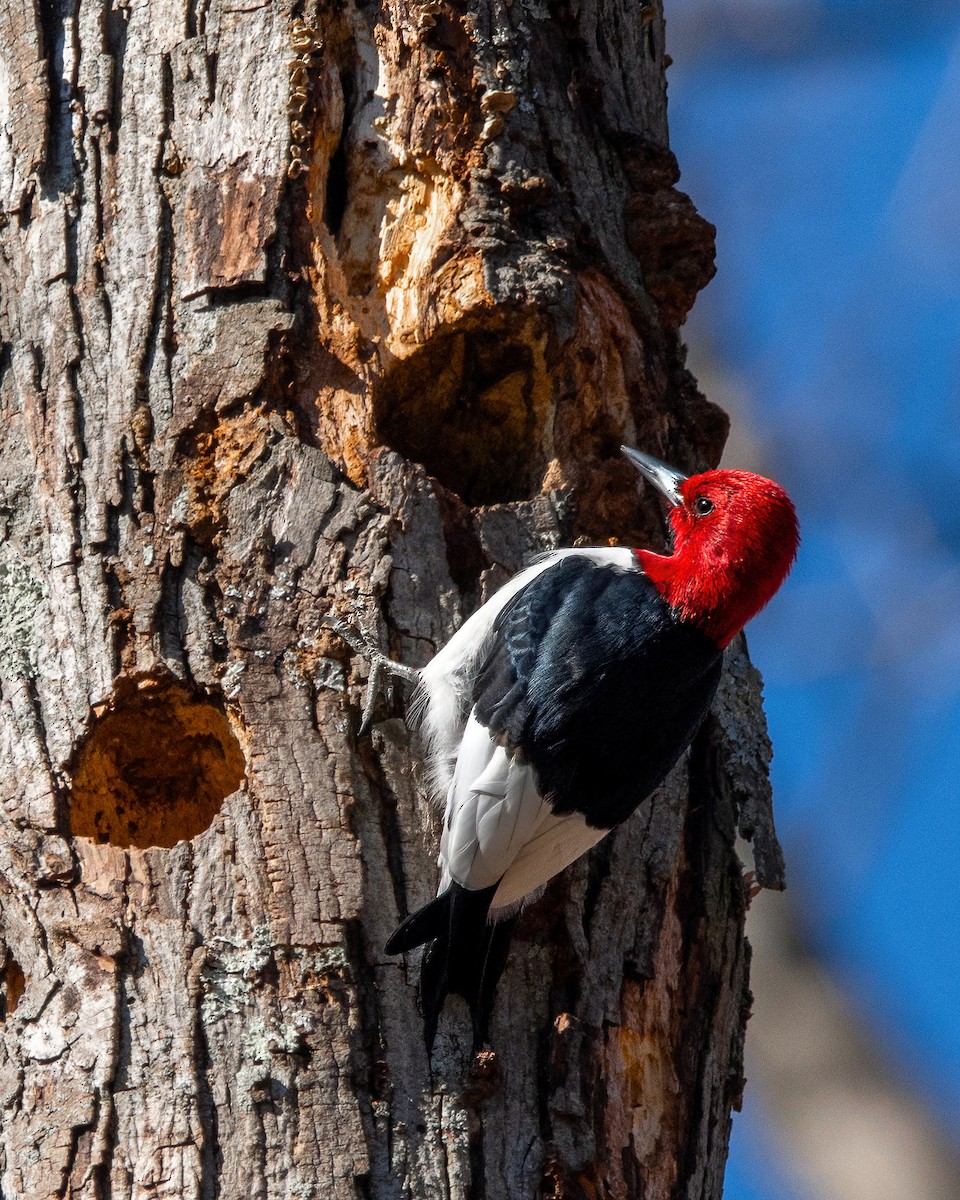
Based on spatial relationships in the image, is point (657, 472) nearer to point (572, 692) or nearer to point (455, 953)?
point (572, 692)

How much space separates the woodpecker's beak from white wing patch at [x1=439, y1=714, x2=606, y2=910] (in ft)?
2.31

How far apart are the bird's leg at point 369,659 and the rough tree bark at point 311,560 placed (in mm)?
28

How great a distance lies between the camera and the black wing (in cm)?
290

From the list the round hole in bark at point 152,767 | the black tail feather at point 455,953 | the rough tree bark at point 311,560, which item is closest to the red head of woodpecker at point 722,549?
the rough tree bark at point 311,560

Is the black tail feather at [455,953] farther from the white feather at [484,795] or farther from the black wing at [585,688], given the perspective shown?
the black wing at [585,688]

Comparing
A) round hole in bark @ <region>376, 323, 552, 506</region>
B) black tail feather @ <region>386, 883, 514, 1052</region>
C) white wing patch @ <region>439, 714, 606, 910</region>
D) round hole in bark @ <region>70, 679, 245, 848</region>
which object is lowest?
black tail feather @ <region>386, 883, 514, 1052</region>

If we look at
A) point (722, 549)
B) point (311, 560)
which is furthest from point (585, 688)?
point (311, 560)

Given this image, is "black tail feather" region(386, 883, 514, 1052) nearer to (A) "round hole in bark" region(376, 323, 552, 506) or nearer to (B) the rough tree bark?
(B) the rough tree bark

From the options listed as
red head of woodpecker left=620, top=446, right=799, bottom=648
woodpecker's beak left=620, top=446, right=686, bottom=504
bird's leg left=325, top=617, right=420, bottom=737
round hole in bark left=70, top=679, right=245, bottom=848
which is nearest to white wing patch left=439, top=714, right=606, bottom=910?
bird's leg left=325, top=617, right=420, bottom=737

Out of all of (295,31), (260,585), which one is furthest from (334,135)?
(260,585)

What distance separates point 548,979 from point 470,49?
2.01m

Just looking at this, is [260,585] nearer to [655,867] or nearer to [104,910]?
[104,910]

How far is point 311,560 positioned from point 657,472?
2.75ft

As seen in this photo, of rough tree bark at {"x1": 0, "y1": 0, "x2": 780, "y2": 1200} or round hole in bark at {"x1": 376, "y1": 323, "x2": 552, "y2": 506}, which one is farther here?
round hole in bark at {"x1": 376, "y1": 323, "x2": 552, "y2": 506}
